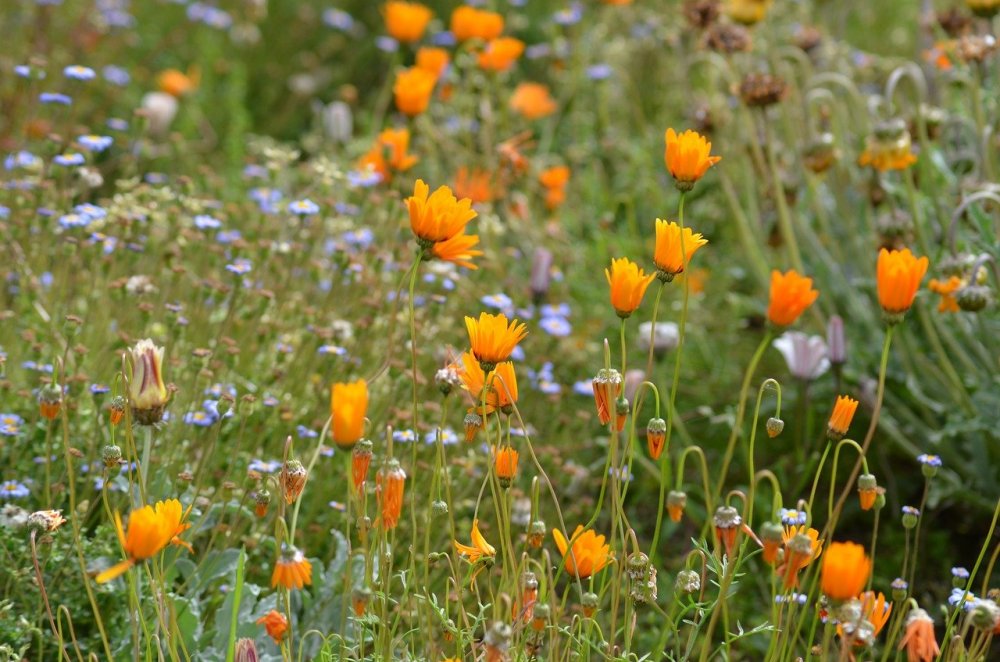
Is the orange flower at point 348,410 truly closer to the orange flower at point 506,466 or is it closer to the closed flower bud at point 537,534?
the orange flower at point 506,466

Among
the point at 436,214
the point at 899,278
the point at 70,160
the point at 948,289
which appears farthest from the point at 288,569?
the point at 70,160

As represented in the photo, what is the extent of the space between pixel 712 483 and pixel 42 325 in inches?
68.8

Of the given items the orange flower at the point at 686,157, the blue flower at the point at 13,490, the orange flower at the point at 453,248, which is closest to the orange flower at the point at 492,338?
the orange flower at the point at 453,248

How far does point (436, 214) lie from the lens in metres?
1.80

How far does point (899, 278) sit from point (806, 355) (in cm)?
121

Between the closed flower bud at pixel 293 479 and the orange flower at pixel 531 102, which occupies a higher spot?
the closed flower bud at pixel 293 479

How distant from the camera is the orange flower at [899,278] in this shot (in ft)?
5.92

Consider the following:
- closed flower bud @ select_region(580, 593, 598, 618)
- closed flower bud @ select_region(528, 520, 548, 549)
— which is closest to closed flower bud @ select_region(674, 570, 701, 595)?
closed flower bud @ select_region(580, 593, 598, 618)

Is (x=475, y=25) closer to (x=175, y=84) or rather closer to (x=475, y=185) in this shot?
(x=475, y=185)

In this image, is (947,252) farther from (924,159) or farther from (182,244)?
(182,244)

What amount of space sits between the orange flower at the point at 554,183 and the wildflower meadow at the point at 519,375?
0.02m

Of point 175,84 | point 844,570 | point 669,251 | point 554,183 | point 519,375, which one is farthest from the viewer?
point 175,84

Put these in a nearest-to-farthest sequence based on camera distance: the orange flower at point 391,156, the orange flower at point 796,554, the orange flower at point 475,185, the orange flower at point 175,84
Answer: the orange flower at point 796,554, the orange flower at point 391,156, the orange flower at point 475,185, the orange flower at point 175,84

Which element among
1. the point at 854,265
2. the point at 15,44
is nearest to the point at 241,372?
the point at 854,265
